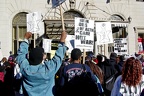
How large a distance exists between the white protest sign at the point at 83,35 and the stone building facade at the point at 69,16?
10.8 meters

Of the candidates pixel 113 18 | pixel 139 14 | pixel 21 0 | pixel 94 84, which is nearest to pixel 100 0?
pixel 113 18

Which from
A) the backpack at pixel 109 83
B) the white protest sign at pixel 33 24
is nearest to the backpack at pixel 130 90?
the backpack at pixel 109 83

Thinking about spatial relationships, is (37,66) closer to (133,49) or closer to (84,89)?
(84,89)

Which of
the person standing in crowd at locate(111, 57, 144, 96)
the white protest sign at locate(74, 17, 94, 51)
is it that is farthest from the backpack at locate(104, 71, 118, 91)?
the person standing in crowd at locate(111, 57, 144, 96)

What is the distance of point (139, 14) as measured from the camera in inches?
1050

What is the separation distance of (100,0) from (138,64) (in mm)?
21146

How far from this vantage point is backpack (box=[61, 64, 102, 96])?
625 cm

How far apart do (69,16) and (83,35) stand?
14.7 metres

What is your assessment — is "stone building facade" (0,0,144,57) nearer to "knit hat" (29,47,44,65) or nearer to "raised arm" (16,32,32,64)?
"raised arm" (16,32,32,64)

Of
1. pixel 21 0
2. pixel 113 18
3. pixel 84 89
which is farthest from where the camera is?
pixel 113 18

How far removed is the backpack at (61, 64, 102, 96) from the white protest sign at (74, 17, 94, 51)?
4149 mm

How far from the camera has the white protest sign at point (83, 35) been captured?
10.5m

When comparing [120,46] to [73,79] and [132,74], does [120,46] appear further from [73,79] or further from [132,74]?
[132,74]

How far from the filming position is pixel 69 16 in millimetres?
25250
